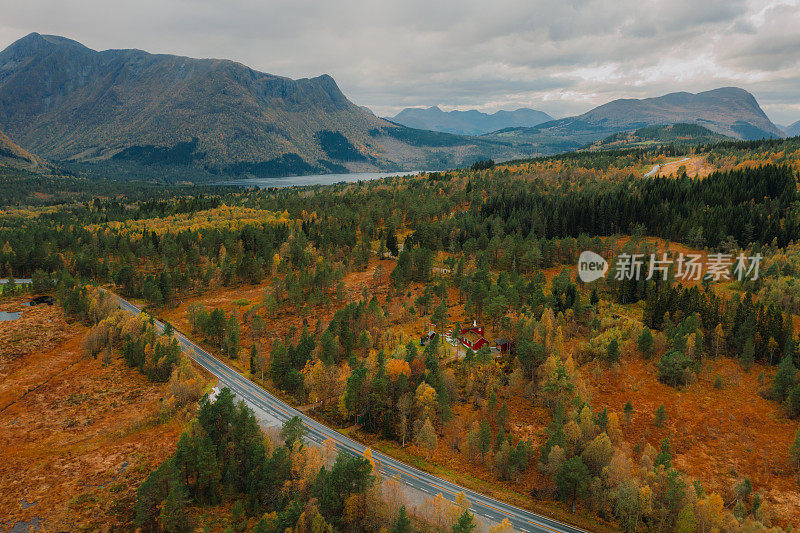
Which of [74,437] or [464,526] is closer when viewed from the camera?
[464,526]

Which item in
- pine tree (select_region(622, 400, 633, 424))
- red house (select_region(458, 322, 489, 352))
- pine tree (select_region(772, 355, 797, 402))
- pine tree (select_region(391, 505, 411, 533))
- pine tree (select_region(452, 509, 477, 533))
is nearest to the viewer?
pine tree (select_region(452, 509, 477, 533))

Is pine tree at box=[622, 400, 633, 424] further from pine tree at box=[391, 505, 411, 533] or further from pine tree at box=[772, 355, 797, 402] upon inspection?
pine tree at box=[391, 505, 411, 533]

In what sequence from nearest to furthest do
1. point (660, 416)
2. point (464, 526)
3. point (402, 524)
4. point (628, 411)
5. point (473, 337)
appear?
point (464, 526), point (402, 524), point (628, 411), point (660, 416), point (473, 337)

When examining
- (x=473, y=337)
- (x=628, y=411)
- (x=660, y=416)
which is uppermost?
(x=473, y=337)

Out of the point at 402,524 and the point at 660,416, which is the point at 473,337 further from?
the point at 402,524

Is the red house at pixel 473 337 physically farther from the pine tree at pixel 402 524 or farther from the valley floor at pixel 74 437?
the valley floor at pixel 74 437

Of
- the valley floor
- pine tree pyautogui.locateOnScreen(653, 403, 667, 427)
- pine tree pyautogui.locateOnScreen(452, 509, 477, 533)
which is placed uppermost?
pine tree pyautogui.locateOnScreen(452, 509, 477, 533)

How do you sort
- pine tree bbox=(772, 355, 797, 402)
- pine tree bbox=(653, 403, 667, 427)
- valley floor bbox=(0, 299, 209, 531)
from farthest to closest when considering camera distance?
pine tree bbox=(772, 355, 797, 402) < pine tree bbox=(653, 403, 667, 427) < valley floor bbox=(0, 299, 209, 531)

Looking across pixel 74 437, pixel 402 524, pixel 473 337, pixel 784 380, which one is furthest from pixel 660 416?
pixel 74 437

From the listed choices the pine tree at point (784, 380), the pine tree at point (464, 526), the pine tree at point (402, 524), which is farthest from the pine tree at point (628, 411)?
the pine tree at point (402, 524)

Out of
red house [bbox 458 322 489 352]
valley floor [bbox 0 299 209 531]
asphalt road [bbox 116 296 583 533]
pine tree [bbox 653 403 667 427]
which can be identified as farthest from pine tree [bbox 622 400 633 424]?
valley floor [bbox 0 299 209 531]
